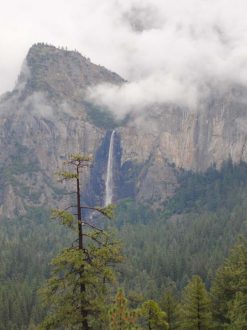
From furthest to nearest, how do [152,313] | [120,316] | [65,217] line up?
[152,313] < [65,217] < [120,316]

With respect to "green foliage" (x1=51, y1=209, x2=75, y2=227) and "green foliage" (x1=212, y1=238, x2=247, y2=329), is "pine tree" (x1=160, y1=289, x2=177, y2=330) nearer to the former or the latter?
"green foliage" (x1=212, y1=238, x2=247, y2=329)

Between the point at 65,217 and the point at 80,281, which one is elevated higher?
the point at 65,217

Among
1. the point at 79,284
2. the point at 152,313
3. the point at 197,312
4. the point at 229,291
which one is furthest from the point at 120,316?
the point at 229,291

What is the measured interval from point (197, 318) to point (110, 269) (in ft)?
70.0

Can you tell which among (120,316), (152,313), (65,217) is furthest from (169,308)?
(65,217)

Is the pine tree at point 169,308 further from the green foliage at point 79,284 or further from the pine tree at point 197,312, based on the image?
the green foliage at point 79,284

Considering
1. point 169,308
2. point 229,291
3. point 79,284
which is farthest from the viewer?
point 229,291

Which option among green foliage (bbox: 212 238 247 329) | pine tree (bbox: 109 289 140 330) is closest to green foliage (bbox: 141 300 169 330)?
pine tree (bbox: 109 289 140 330)

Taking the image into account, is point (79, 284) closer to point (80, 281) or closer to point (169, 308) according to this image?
point (80, 281)

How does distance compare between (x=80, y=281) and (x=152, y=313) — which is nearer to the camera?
(x=80, y=281)

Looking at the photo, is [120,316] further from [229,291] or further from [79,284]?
[229,291]

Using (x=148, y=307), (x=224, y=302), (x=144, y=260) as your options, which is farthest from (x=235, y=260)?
(x=144, y=260)

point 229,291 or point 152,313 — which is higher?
point 152,313

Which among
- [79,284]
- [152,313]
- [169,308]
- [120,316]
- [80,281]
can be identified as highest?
[80,281]
